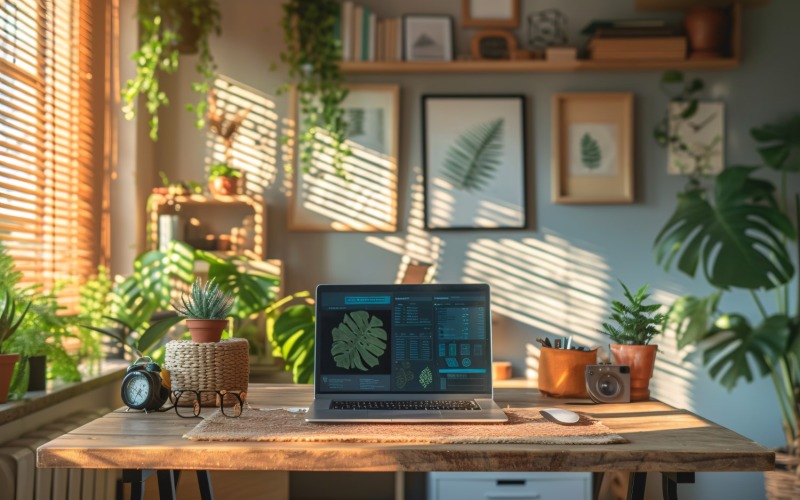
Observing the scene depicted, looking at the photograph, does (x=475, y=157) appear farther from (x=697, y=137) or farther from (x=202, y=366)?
(x=202, y=366)

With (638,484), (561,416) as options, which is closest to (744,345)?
(638,484)

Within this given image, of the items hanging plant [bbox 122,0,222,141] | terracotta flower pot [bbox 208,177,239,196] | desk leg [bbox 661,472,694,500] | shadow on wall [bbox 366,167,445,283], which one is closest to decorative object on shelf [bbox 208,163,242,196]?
terracotta flower pot [bbox 208,177,239,196]

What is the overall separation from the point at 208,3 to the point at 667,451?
9.60ft

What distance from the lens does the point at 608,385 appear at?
1.84 m

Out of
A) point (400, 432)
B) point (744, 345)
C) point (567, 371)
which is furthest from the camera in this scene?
point (744, 345)

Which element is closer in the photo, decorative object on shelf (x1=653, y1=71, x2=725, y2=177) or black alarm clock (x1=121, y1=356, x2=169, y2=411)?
black alarm clock (x1=121, y1=356, x2=169, y2=411)

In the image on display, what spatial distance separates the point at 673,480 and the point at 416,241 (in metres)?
2.29

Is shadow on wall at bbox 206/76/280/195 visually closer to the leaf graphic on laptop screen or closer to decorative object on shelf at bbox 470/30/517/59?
decorative object on shelf at bbox 470/30/517/59

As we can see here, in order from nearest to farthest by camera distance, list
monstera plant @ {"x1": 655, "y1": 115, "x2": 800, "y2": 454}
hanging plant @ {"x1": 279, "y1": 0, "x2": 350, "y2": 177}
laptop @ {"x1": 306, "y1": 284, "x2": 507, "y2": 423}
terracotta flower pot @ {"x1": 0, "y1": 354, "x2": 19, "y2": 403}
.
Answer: laptop @ {"x1": 306, "y1": 284, "x2": 507, "y2": 423} → terracotta flower pot @ {"x1": 0, "y1": 354, "x2": 19, "y2": 403} → monstera plant @ {"x1": 655, "y1": 115, "x2": 800, "y2": 454} → hanging plant @ {"x1": 279, "y1": 0, "x2": 350, "y2": 177}

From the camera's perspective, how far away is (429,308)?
5.92 feet

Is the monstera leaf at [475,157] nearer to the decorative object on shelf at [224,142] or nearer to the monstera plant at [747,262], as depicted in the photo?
the monstera plant at [747,262]

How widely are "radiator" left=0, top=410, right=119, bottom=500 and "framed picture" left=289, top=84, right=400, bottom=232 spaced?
1.40m

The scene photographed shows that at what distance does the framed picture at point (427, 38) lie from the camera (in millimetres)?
3594

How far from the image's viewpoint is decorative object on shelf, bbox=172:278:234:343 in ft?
5.86
